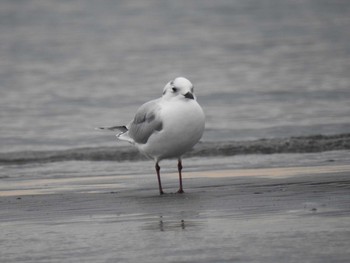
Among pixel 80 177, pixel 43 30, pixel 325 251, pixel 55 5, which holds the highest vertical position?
pixel 55 5

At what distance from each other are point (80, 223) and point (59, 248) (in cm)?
99

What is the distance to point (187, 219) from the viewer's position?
7797 millimetres

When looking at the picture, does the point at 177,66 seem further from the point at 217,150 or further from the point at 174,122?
the point at 174,122

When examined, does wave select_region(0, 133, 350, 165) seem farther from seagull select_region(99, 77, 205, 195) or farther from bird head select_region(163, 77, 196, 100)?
bird head select_region(163, 77, 196, 100)

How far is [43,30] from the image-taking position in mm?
42469

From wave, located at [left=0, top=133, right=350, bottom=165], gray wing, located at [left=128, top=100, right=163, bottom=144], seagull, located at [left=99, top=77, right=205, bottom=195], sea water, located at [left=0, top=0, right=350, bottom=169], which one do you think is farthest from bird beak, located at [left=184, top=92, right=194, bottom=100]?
sea water, located at [left=0, top=0, right=350, bottom=169]

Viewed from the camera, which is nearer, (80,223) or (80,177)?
(80,223)

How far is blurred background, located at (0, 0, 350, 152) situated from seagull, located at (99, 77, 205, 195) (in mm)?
5553

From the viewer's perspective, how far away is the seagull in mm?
9734

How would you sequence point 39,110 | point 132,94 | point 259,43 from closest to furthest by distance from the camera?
1. point 39,110
2. point 132,94
3. point 259,43

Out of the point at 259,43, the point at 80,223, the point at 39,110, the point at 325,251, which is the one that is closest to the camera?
the point at 325,251

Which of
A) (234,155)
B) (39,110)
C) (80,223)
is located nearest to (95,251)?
(80,223)

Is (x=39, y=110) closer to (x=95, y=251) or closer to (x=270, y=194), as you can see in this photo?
(x=270, y=194)

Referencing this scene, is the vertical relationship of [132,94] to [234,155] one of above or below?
above
